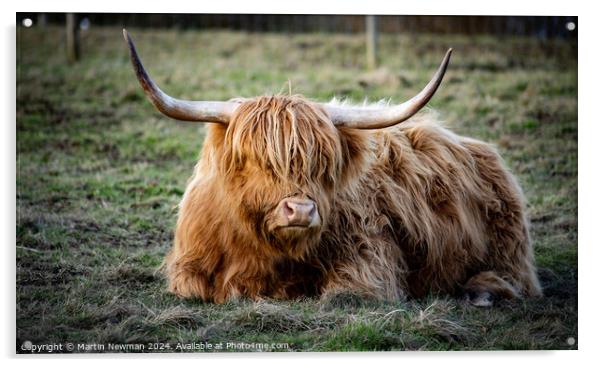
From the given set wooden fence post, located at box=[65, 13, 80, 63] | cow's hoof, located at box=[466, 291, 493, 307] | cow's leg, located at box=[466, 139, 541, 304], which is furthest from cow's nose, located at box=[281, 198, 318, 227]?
wooden fence post, located at box=[65, 13, 80, 63]

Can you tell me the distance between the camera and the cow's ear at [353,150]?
4.71 m

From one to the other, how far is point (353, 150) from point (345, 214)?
349 mm

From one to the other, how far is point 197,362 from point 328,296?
28.4 inches

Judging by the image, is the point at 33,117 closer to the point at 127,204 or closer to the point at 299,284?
the point at 127,204

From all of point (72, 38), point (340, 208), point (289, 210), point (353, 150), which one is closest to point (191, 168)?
point (72, 38)

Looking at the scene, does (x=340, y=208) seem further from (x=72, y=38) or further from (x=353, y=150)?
(x=72, y=38)

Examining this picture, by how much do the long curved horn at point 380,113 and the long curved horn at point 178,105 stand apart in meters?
0.52

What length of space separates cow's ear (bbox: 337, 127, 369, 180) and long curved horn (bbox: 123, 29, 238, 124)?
22.8 inches

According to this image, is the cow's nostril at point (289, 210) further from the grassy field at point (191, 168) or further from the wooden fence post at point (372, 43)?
the wooden fence post at point (372, 43)

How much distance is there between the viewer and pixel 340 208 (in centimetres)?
485

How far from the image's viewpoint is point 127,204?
6332 mm

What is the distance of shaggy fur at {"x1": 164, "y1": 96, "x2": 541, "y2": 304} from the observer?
4.48m

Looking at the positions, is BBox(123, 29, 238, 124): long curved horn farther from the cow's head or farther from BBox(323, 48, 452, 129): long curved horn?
BBox(323, 48, 452, 129): long curved horn

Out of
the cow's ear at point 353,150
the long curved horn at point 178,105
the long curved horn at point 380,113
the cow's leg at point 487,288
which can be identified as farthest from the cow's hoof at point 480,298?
the long curved horn at point 178,105
